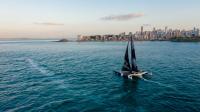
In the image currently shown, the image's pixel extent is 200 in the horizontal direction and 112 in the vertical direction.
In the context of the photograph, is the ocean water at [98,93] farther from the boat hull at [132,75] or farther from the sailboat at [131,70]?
the sailboat at [131,70]

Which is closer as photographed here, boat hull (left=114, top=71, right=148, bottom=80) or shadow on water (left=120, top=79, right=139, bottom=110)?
shadow on water (left=120, top=79, right=139, bottom=110)

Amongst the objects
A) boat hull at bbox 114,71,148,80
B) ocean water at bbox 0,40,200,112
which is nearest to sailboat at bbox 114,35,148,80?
boat hull at bbox 114,71,148,80

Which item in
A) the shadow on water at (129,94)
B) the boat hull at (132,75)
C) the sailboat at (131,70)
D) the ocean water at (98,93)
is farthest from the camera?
the sailboat at (131,70)

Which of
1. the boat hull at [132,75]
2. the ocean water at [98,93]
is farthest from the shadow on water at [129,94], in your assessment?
the boat hull at [132,75]

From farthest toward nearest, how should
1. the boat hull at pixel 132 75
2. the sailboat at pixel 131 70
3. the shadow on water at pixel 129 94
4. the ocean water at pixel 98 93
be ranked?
the sailboat at pixel 131 70 < the boat hull at pixel 132 75 < the shadow on water at pixel 129 94 < the ocean water at pixel 98 93

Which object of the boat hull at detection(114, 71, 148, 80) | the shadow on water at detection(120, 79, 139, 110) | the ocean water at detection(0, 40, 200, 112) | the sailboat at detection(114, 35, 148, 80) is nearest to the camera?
the ocean water at detection(0, 40, 200, 112)

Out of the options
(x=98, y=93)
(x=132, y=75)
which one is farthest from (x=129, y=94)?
Result: (x=132, y=75)

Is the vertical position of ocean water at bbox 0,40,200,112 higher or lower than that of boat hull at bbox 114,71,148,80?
lower

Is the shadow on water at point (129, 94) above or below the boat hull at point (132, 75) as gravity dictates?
below

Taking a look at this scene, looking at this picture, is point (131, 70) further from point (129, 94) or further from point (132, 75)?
point (129, 94)

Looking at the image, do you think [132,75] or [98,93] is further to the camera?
[132,75]

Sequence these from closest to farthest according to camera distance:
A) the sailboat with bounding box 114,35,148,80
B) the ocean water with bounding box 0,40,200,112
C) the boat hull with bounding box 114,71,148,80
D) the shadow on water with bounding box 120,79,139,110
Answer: the ocean water with bounding box 0,40,200,112, the shadow on water with bounding box 120,79,139,110, the boat hull with bounding box 114,71,148,80, the sailboat with bounding box 114,35,148,80

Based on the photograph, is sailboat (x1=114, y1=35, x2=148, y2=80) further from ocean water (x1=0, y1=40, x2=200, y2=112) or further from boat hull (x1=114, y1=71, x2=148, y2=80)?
ocean water (x1=0, y1=40, x2=200, y2=112)
